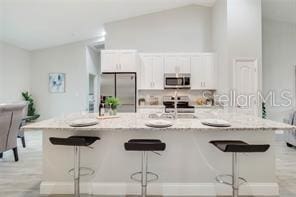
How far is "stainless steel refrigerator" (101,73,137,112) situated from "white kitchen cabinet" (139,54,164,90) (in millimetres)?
407

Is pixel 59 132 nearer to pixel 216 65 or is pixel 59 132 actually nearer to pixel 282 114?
pixel 216 65

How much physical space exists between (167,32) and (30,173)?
5.00 m

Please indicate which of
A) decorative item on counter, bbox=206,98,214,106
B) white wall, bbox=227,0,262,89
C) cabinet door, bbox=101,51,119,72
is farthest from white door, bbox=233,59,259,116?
cabinet door, bbox=101,51,119,72

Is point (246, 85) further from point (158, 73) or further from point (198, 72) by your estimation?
point (158, 73)

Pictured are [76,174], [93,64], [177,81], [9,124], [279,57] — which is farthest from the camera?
[93,64]

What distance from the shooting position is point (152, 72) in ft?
21.8

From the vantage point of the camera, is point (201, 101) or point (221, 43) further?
point (201, 101)

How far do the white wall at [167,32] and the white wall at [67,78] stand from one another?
2.59 metres

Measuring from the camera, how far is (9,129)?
4.35 m

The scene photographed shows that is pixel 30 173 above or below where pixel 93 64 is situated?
below

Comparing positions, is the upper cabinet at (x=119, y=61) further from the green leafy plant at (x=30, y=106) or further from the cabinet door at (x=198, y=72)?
the green leafy plant at (x=30, y=106)

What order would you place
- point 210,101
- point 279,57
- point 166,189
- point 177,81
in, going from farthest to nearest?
point 279,57, point 210,101, point 177,81, point 166,189

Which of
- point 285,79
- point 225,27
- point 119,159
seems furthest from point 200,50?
point 119,159

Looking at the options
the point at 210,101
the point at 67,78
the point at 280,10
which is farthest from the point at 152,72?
the point at 67,78
